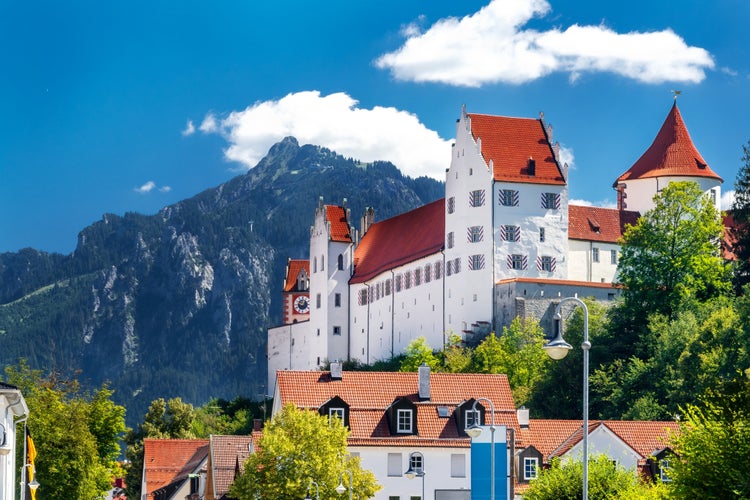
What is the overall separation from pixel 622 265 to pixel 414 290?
64.8ft

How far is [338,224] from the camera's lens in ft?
490

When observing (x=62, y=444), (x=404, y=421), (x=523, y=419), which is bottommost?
(x=62, y=444)

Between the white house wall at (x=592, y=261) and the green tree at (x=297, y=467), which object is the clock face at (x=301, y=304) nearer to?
the white house wall at (x=592, y=261)

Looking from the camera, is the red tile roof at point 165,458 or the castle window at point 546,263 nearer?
the red tile roof at point 165,458

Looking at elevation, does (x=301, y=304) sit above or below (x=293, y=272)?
below

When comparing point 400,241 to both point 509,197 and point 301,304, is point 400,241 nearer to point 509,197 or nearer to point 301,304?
point 509,197

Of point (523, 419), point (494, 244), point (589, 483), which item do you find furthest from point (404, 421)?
point (494, 244)

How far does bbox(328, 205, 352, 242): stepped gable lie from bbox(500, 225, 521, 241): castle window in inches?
1296

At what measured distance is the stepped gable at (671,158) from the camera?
131m

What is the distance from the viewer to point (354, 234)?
14850cm

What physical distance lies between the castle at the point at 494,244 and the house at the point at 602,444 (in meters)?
30.6

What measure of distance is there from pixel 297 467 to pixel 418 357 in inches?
1891

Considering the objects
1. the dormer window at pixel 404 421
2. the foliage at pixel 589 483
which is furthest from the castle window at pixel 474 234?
the foliage at pixel 589 483

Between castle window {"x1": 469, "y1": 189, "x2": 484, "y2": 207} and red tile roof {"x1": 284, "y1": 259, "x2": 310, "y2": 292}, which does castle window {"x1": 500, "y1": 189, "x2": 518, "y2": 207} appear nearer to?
castle window {"x1": 469, "y1": 189, "x2": 484, "y2": 207}
